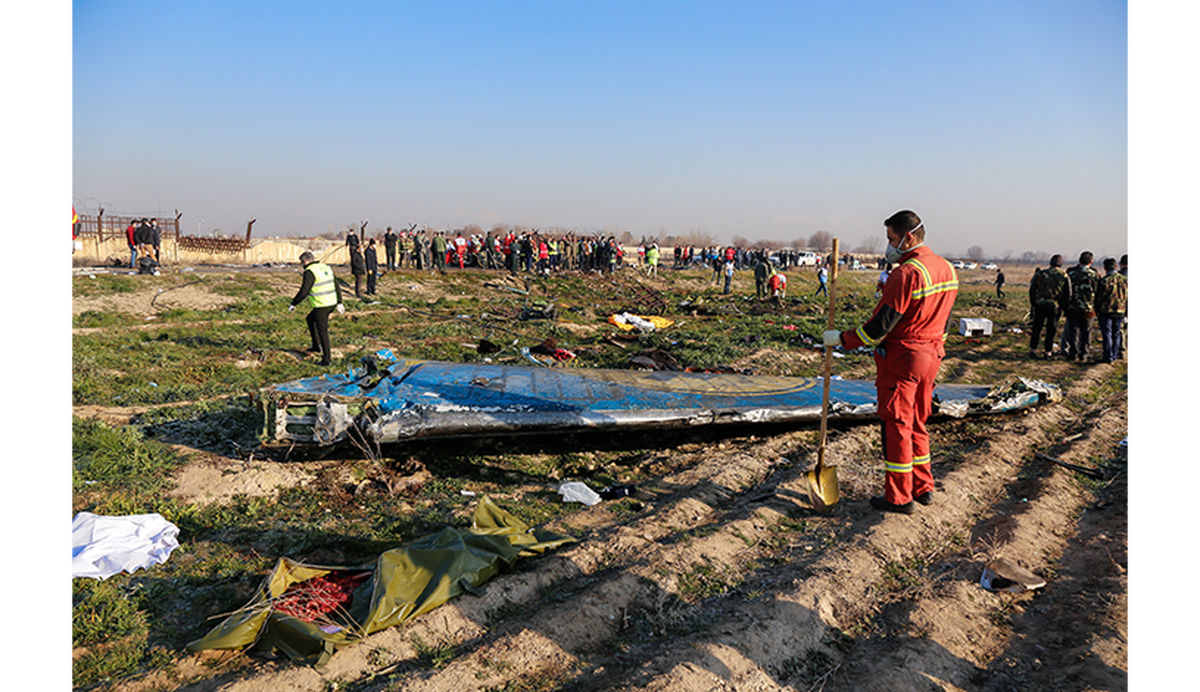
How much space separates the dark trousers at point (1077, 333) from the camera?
11.6 meters

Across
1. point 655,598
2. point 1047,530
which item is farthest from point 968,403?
point 655,598

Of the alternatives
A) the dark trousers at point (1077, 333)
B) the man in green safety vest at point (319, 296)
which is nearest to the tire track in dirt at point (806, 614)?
the man in green safety vest at point (319, 296)

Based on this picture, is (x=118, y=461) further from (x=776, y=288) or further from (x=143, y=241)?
(x=776, y=288)

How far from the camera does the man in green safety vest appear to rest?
8.59 metres

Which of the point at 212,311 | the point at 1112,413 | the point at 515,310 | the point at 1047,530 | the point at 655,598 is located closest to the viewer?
the point at 655,598

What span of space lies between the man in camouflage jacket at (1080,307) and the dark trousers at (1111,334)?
Result: 0.28 metres

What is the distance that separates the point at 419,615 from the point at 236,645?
815 mm

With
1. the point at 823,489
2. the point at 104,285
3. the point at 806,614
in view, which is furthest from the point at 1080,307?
the point at 104,285

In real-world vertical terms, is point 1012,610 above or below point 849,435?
below

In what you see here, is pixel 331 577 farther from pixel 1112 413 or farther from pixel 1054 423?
pixel 1112 413

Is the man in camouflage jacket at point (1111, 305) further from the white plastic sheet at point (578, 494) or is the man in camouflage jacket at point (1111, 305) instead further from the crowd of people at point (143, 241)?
the crowd of people at point (143, 241)

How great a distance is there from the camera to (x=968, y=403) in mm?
7016

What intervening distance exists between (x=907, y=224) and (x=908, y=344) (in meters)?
0.88

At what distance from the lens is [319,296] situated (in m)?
8.77
